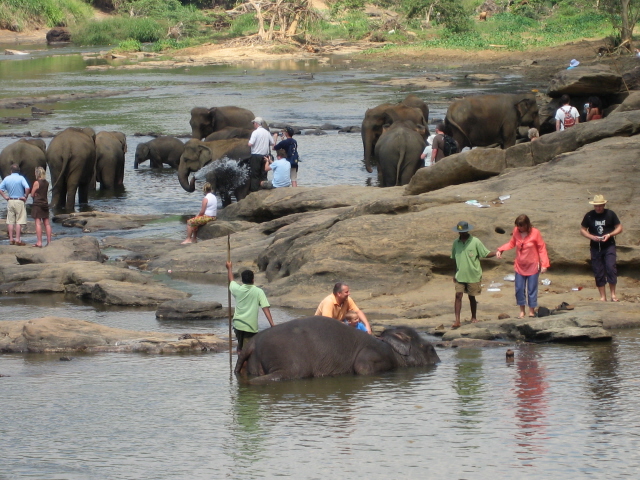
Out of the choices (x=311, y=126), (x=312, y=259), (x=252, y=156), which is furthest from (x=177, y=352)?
(x=311, y=126)

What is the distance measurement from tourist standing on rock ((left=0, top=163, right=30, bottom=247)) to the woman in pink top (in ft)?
32.9

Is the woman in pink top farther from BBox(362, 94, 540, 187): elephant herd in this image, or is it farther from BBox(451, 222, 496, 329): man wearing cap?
BBox(362, 94, 540, 187): elephant herd

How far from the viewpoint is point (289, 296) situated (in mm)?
13500

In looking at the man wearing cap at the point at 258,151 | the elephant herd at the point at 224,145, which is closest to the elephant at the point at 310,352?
the man wearing cap at the point at 258,151

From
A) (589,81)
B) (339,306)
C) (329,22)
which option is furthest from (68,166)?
(329,22)

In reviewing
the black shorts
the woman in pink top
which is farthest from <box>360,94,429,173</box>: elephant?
the black shorts

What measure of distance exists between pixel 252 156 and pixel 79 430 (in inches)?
572

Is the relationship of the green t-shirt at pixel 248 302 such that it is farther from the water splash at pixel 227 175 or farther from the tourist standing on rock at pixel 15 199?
the water splash at pixel 227 175

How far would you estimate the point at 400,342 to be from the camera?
9492 mm

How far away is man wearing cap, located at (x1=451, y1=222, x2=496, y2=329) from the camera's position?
11469mm

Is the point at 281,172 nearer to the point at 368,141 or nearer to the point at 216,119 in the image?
the point at 368,141

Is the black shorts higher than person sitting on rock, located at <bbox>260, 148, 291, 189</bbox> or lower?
lower

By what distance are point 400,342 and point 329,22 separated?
7291 cm

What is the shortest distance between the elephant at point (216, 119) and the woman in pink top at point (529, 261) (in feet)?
64.2
